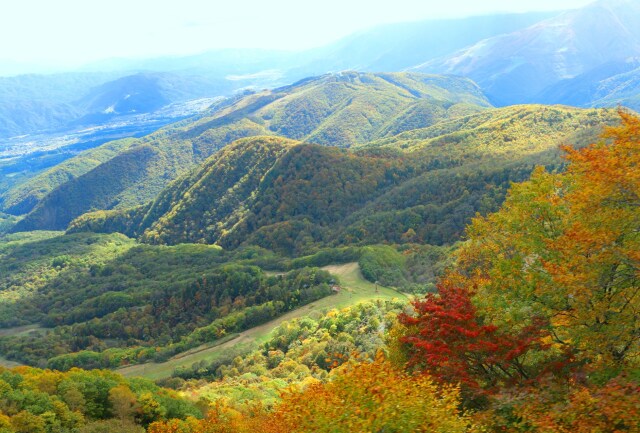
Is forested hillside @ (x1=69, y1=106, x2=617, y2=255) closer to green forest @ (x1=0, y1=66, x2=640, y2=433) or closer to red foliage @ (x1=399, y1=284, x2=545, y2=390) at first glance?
green forest @ (x1=0, y1=66, x2=640, y2=433)

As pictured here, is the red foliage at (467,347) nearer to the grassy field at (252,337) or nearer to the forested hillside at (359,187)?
the grassy field at (252,337)

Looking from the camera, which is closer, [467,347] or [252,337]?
[467,347]

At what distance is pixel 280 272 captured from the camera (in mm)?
91875

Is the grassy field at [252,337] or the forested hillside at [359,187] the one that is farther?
the forested hillside at [359,187]

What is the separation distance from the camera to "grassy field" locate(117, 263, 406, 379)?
5497 cm

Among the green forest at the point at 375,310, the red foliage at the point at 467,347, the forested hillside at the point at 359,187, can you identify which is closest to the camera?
the green forest at the point at 375,310

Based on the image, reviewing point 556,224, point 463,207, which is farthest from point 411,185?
point 556,224

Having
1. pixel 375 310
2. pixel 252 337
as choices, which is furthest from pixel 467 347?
pixel 252 337

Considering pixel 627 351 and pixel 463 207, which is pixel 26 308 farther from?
pixel 627 351

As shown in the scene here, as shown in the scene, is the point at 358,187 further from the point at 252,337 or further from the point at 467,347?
the point at 467,347

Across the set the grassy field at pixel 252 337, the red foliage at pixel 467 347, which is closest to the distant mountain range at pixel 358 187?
the grassy field at pixel 252 337

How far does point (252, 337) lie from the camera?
57.5m

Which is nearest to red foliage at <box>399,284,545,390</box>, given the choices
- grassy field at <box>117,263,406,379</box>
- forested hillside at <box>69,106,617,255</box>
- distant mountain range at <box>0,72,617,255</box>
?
grassy field at <box>117,263,406,379</box>

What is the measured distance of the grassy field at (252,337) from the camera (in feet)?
180
